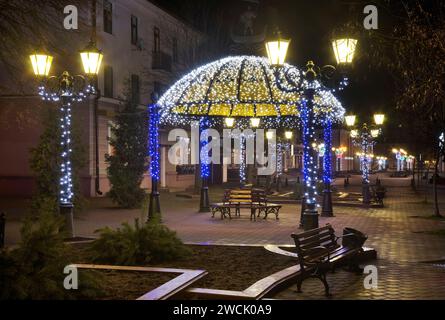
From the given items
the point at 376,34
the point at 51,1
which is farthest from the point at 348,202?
the point at 51,1

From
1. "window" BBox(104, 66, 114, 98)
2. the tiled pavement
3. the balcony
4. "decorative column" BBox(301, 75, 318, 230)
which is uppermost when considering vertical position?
the balcony

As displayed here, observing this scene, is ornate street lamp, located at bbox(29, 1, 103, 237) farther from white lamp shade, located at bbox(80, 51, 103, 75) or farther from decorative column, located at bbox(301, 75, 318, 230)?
decorative column, located at bbox(301, 75, 318, 230)

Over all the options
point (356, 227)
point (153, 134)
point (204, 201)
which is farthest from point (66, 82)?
point (204, 201)

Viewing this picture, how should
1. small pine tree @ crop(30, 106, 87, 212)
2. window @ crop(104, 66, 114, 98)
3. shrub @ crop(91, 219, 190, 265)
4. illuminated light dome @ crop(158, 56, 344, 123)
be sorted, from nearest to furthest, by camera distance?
shrub @ crop(91, 219, 190, 265)
small pine tree @ crop(30, 106, 87, 212)
illuminated light dome @ crop(158, 56, 344, 123)
window @ crop(104, 66, 114, 98)

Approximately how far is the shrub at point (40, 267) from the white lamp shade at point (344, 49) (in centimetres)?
693

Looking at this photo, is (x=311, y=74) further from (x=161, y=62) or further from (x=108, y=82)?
(x=161, y=62)

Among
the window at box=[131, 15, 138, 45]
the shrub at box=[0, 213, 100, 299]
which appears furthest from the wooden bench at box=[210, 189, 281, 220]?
the window at box=[131, 15, 138, 45]

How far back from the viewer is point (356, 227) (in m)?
17.5

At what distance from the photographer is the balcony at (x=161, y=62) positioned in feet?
117

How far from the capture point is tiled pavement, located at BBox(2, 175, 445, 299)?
9.14 m

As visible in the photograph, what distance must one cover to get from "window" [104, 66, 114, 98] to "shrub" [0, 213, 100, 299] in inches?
953
